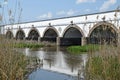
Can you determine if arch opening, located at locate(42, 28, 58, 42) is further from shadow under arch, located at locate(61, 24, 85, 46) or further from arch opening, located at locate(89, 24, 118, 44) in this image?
arch opening, located at locate(89, 24, 118, 44)

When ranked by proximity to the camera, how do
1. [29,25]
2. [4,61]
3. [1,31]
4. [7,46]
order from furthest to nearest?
[29,25] → [1,31] → [7,46] → [4,61]

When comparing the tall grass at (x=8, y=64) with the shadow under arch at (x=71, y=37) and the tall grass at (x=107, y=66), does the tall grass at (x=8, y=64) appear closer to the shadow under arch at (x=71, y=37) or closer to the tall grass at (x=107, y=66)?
the tall grass at (x=107, y=66)

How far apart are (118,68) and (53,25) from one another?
3992 cm

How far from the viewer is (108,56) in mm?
6469

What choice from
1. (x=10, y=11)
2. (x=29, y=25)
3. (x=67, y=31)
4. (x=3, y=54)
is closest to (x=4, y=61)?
(x=3, y=54)

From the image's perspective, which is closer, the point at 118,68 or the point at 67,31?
the point at 118,68

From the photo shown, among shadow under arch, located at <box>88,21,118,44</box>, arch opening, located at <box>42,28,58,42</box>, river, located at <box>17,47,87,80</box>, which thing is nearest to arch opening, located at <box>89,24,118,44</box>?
shadow under arch, located at <box>88,21,118,44</box>

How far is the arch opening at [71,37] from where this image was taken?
147 ft

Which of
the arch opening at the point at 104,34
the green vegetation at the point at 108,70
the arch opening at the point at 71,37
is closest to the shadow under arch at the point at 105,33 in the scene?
the arch opening at the point at 104,34

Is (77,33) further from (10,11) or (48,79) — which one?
(10,11)

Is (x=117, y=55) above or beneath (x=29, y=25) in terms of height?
beneath

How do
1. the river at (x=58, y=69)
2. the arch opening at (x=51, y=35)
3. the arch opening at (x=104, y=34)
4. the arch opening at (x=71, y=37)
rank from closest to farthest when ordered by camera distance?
the arch opening at (x=104, y=34), the river at (x=58, y=69), the arch opening at (x=71, y=37), the arch opening at (x=51, y=35)

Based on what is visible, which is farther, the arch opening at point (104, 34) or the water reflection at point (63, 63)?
the water reflection at point (63, 63)

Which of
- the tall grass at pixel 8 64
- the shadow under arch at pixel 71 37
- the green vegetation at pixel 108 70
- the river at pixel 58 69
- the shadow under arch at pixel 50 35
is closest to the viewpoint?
the tall grass at pixel 8 64
